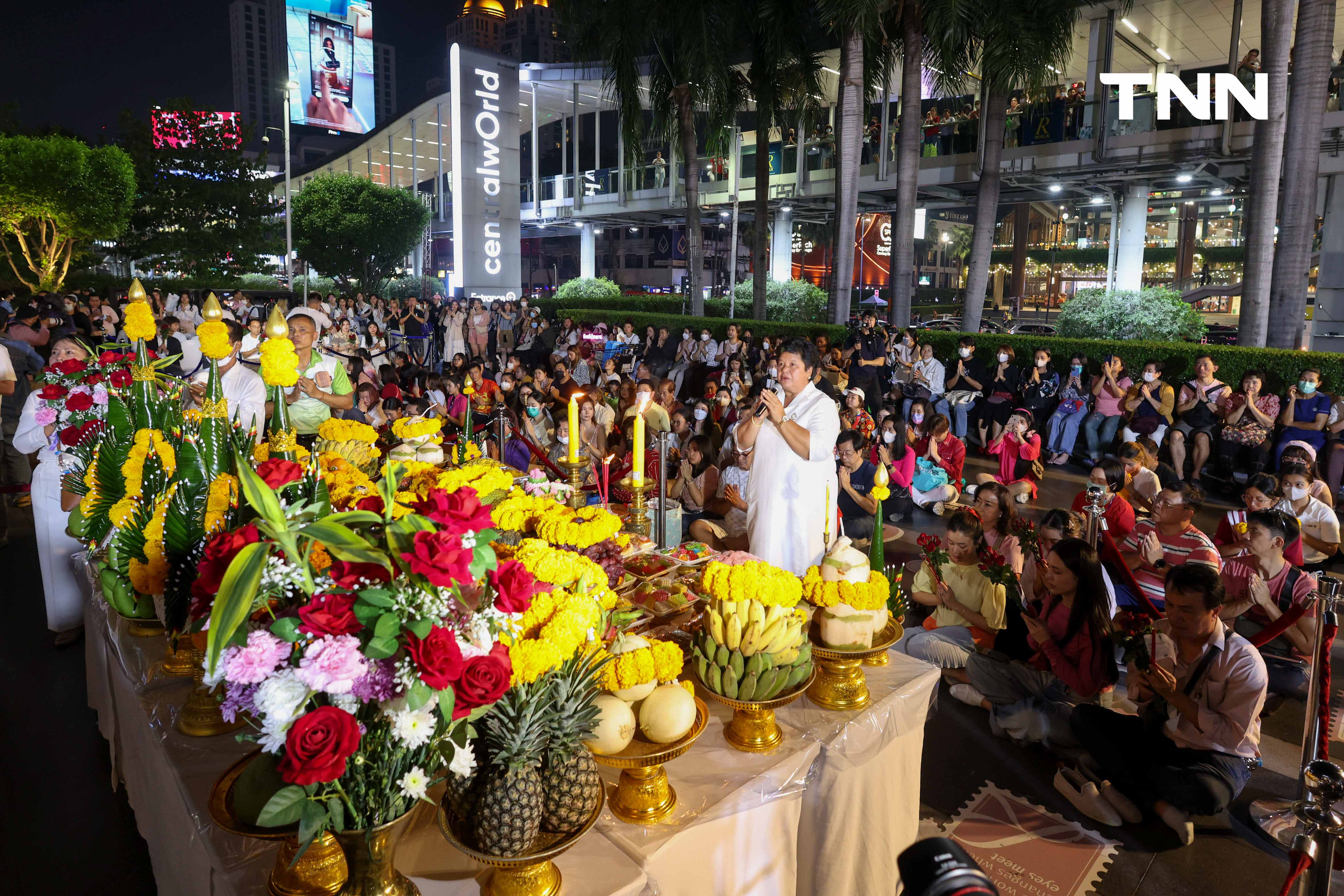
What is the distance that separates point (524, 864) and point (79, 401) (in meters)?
3.56

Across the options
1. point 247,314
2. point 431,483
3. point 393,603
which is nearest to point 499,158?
point 247,314

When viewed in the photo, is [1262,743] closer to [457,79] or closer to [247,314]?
[247,314]

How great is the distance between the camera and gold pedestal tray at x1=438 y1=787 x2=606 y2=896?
5.75ft

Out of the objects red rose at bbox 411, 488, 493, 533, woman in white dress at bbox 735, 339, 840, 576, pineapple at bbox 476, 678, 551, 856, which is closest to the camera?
red rose at bbox 411, 488, 493, 533

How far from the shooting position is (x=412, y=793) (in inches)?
62.6

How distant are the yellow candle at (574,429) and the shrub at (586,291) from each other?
951 inches

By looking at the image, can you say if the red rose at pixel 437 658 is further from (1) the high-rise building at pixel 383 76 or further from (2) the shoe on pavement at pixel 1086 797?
(1) the high-rise building at pixel 383 76

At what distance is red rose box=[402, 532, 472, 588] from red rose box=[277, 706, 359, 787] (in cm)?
30

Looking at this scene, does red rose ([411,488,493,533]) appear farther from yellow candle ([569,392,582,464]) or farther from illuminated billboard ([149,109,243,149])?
illuminated billboard ([149,109,243,149])

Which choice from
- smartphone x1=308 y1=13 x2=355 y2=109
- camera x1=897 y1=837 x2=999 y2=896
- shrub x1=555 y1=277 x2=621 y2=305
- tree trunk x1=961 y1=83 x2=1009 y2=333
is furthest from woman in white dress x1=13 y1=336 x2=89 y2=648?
smartphone x1=308 y1=13 x2=355 y2=109

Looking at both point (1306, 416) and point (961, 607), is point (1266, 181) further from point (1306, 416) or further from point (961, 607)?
point (961, 607)

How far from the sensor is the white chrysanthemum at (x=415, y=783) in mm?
1592

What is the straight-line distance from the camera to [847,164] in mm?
15383

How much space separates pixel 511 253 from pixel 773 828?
28.0m
